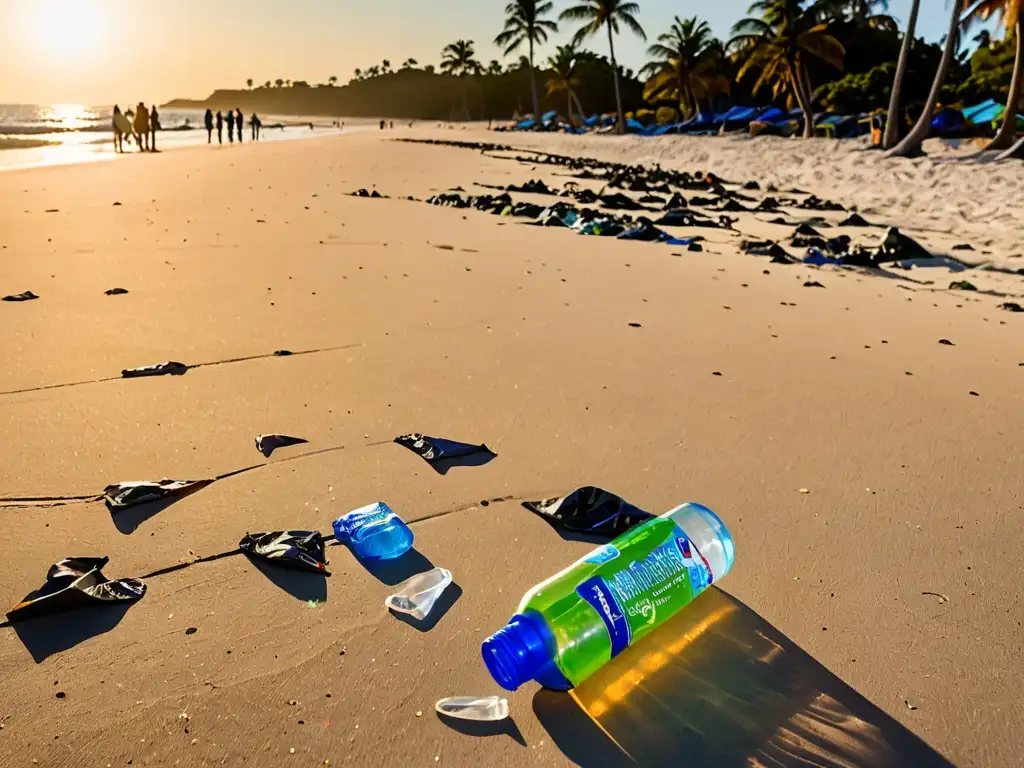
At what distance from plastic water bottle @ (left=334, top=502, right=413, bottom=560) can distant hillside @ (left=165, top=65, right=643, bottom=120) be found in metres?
76.2

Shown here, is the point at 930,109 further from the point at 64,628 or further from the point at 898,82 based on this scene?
the point at 64,628

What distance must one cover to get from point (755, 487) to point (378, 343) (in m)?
2.17

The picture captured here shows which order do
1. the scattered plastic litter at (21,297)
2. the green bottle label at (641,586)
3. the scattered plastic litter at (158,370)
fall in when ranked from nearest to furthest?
the green bottle label at (641,586)
the scattered plastic litter at (158,370)
the scattered plastic litter at (21,297)

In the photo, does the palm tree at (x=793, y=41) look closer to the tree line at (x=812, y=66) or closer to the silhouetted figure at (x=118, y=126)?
the tree line at (x=812, y=66)

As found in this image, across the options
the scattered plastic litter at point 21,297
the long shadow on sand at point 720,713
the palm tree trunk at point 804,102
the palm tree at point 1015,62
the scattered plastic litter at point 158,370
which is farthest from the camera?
the palm tree trunk at point 804,102

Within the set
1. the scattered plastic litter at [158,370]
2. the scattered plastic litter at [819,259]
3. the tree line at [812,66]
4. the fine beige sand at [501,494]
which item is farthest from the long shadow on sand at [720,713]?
the tree line at [812,66]

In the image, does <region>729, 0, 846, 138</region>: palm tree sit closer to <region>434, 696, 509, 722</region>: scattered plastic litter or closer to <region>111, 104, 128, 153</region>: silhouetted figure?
<region>111, 104, 128, 153</region>: silhouetted figure

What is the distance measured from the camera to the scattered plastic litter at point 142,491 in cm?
222

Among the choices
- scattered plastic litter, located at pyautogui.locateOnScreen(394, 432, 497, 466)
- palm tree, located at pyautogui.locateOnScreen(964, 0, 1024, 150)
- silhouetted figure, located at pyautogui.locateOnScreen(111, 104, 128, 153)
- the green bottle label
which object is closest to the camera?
the green bottle label

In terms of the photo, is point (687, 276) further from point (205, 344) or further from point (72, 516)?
point (72, 516)

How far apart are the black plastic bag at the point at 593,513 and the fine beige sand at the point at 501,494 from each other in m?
0.07

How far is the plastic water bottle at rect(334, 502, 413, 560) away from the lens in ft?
6.64

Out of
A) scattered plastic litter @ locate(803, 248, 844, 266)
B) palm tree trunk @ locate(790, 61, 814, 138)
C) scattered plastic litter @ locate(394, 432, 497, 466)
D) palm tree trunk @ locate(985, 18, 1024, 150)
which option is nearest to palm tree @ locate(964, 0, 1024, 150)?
palm tree trunk @ locate(985, 18, 1024, 150)

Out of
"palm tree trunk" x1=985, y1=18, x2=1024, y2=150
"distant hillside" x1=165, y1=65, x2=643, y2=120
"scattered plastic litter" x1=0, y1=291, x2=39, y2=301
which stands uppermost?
"distant hillside" x1=165, y1=65, x2=643, y2=120
